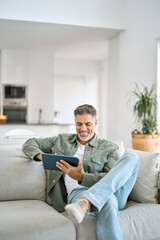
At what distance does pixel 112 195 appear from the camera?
2.12 metres

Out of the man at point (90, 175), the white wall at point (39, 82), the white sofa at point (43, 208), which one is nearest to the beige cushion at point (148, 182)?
the white sofa at point (43, 208)

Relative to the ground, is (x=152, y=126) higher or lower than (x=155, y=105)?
lower

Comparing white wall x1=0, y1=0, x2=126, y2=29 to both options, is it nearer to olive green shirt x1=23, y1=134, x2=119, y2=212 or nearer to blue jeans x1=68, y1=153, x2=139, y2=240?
olive green shirt x1=23, y1=134, x2=119, y2=212

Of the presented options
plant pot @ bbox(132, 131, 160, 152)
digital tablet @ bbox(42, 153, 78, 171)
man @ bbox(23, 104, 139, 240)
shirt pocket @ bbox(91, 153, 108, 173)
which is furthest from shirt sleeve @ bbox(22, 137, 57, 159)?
plant pot @ bbox(132, 131, 160, 152)

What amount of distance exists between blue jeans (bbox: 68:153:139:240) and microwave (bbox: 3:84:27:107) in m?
6.04

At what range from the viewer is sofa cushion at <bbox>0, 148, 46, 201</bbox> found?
2.44 m

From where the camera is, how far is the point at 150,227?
A: 7.26ft

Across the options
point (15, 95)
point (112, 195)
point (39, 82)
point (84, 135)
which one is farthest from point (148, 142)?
point (15, 95)

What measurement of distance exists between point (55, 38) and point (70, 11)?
1033mm

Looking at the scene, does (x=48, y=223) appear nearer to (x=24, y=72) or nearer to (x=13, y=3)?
(x=13, y=3)

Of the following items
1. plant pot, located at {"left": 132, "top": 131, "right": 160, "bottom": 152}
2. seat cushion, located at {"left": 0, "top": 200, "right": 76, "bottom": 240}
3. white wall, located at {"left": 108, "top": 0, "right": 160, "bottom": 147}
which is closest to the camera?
seat cushion, located at {"left": 0, "top": 200, "right": 76, "bottom": 240}

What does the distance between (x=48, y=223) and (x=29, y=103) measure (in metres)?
6.26

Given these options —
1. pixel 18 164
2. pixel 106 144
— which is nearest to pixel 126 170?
pixel 106 144

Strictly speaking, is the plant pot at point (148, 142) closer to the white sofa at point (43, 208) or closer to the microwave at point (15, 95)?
the white sofa at point (43, 208)
